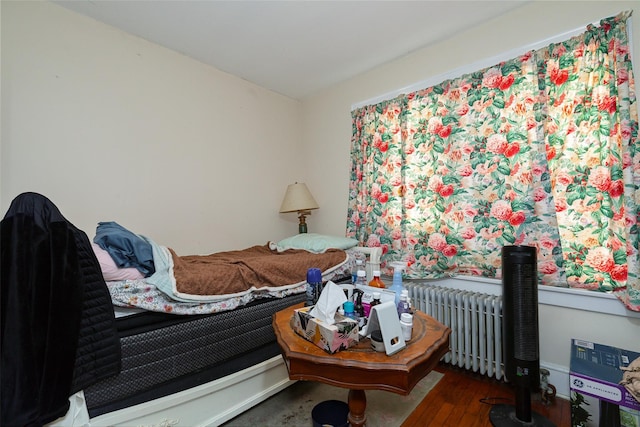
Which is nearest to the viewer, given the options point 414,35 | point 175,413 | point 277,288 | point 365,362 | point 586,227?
point 365,362

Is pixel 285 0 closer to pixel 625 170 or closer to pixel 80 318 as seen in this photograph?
pixel 80 318

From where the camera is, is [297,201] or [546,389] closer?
[546,389]

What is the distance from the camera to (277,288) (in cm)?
175

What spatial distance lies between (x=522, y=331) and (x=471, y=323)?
474mm

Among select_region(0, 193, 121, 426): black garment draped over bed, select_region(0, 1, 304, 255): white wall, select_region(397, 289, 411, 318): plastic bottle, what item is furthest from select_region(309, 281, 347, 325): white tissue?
select_region(0, 1, 304, 255): white wall

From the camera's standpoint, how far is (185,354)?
4.54 ft

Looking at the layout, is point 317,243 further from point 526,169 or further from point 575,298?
point 575,298

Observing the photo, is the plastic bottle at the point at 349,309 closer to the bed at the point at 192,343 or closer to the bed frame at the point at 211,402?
the bed at the point at 192,343

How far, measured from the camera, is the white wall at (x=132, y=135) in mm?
1712

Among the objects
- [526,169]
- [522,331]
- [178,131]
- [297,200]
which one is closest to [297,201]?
[297,200]

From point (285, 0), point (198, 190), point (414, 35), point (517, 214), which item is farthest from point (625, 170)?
point (198, 190)

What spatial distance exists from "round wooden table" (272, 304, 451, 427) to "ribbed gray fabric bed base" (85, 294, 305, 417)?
19.3 inches

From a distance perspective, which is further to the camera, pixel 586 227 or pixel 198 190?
pixel 198 190

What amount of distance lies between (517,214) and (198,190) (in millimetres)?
2360
